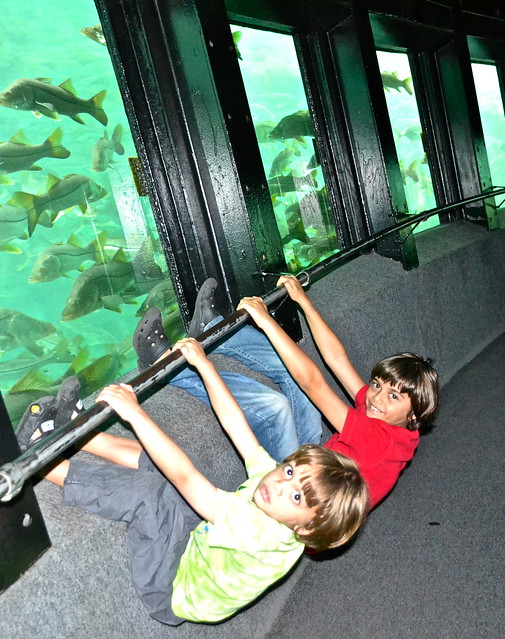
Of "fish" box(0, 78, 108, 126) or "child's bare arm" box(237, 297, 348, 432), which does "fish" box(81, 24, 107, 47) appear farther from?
"child's bare arm" box(237, 297, 348, 432)

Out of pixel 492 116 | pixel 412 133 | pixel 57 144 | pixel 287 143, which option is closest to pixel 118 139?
pixel 57 144

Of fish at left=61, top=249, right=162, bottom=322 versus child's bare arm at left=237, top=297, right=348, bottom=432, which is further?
fish at left=61, top=249, right=162, bottom=322

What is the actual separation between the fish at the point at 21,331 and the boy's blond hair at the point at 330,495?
1183 mm

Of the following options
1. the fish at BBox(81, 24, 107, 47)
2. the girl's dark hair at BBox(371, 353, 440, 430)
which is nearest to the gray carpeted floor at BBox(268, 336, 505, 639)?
the girl's dark hair at BBox(371, 353, 440, 430)

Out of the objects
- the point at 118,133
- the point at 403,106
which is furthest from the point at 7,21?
the point at 403,106

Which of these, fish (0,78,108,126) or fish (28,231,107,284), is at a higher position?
fish (0,78,108,126)

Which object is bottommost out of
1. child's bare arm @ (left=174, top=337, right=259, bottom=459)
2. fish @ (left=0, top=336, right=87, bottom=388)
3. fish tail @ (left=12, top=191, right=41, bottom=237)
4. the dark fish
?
child's bare arm @ (left=174, top=337, right=259, bottom=459)

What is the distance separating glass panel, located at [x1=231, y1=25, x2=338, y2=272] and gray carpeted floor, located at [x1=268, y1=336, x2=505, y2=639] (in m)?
1.68

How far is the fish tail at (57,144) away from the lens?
2793mm

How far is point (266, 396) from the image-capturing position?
278 centimetres

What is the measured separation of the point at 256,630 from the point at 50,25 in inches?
102

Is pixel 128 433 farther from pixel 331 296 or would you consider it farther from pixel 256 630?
pixel 331 296

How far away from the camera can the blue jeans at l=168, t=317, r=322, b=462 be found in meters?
2.72

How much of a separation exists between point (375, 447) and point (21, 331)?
151 cm
